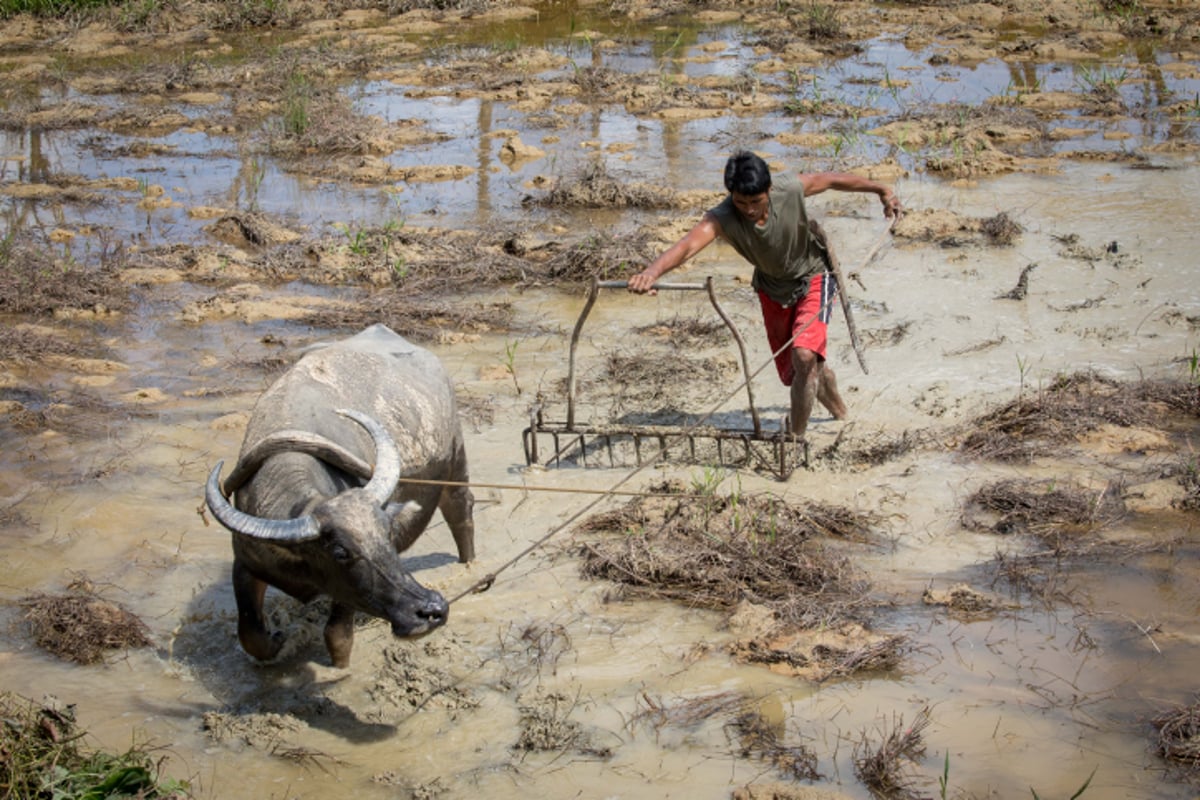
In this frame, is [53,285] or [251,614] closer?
[251,614]

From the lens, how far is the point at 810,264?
5.34 metres

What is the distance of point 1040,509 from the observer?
15.3 ft

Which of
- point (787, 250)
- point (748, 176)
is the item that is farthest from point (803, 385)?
point (748, 176)

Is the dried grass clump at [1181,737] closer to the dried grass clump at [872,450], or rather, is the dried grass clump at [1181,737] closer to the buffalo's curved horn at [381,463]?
the dried grass clump at [872,450]

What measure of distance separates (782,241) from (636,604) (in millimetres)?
1767

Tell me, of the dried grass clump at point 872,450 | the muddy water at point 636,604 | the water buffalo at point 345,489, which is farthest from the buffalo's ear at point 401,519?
the dried grass clump at point 872,450

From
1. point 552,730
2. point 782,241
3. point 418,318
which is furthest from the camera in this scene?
point 418,318

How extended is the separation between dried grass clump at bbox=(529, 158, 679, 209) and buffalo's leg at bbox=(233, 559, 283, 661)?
17.3 feet

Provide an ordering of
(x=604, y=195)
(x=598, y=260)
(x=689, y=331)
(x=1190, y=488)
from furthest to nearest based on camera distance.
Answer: (x=604, y=195) → (x=598, y=260) → (x=689, y=331) → (x=1190, y=488)

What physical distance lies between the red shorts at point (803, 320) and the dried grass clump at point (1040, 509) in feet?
3.10

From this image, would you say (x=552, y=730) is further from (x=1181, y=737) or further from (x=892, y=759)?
(x=1181, y=737)

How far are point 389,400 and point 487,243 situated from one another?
12.8 feet

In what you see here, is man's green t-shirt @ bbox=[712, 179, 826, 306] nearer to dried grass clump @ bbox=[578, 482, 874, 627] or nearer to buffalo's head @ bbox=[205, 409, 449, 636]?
dried grass clump @ bbox=[578, 482, 874, 627]

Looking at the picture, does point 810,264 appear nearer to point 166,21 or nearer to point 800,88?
point 800,88
